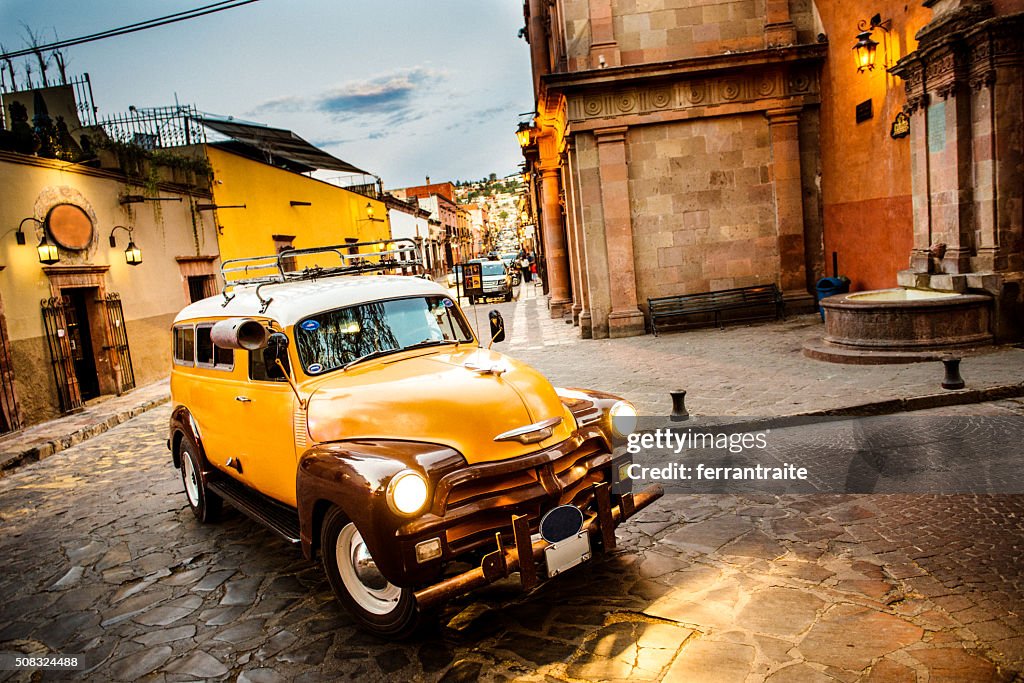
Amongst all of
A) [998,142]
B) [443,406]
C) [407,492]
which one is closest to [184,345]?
[443,406]

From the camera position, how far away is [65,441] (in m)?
11.3

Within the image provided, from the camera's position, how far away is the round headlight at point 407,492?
11.6 feet

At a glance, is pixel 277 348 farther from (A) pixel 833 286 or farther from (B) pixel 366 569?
(A) pixel 833 286

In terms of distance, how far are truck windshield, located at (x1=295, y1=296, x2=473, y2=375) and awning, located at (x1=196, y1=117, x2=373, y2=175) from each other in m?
18.7

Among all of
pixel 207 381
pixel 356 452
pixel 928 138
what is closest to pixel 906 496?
pixel 356 452

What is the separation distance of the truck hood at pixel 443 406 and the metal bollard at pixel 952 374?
19.1 ft

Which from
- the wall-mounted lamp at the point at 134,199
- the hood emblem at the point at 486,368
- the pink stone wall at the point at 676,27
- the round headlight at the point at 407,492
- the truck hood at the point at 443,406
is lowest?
the round headlight at the point at 407,492

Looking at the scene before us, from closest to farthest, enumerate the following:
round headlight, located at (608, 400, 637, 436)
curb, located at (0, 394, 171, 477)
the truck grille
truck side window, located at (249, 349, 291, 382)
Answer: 1. the truck grille
2. round headlight, located at (608, 400, 637, 436)
3. truck side window, located at (249, 349, 291, 382)
4. curb, located at (0, 394, 171, 477)

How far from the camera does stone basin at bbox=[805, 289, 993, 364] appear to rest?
9.66 metres

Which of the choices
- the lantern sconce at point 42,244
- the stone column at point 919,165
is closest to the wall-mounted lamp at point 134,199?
the lantern sconce at point 42,244

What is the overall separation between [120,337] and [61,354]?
2280mm

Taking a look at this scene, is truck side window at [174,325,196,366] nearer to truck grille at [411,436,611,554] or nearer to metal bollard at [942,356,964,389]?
truck grille at [411,436,611,554]

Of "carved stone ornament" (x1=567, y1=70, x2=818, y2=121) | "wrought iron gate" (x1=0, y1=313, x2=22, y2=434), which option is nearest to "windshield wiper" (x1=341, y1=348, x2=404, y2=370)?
"wrought iron gate" (x1=0, y1=313, x2=22, y2=434)

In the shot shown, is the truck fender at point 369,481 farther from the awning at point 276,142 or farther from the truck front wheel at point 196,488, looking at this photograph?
the awning at point 276,142
